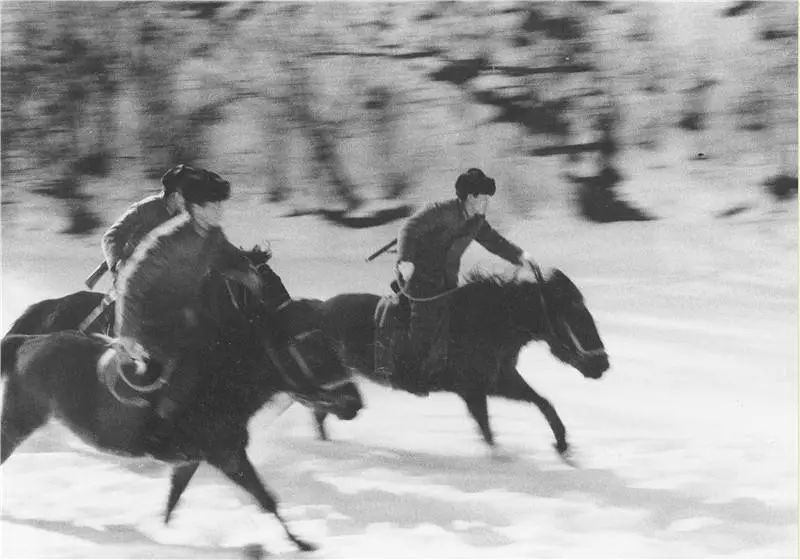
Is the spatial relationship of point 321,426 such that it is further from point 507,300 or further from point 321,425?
point 507,300

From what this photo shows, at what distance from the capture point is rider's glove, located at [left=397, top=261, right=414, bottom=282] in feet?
14.8

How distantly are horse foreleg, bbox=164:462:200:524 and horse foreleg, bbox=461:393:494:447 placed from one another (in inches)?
Answer: 48.8

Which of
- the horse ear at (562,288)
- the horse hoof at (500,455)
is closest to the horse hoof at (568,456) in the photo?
the horse hoof at (500,455)

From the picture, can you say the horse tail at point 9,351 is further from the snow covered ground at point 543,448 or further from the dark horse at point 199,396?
the snow covered ground at point 543,448

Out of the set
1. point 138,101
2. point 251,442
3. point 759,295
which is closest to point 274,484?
point 251,442

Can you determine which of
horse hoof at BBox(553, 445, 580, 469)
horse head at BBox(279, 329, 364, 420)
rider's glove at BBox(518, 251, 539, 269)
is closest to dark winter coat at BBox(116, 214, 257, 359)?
horse head at BBox(279, 329, 364, 420)

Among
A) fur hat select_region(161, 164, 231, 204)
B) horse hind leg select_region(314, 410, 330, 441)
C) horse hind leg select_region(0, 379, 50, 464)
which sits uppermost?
fur hat select_region(161, 164, 231, 204)

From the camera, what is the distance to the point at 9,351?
14.4 feet

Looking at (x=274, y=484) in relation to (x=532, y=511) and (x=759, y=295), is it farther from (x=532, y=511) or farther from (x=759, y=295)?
(x=759, y=295)

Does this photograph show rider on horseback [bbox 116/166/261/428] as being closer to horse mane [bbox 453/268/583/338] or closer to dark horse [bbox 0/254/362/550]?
dark horse [bbox 0/254/362/550]

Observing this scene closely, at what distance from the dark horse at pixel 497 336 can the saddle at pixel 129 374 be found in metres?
0.81

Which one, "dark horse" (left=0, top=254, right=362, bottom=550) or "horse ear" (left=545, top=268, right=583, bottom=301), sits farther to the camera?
"horse ear" (left=545, top=268, right=583, bottom=301)

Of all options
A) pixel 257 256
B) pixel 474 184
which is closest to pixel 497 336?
pixel 474 184

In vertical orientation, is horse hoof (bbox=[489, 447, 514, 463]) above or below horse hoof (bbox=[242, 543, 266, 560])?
above
